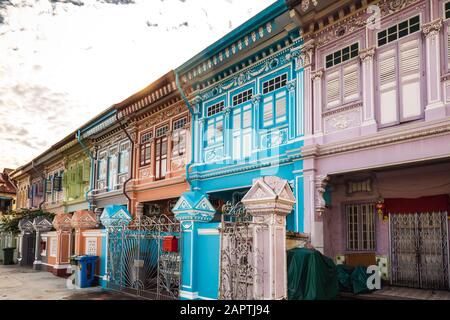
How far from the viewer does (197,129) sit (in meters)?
15.5

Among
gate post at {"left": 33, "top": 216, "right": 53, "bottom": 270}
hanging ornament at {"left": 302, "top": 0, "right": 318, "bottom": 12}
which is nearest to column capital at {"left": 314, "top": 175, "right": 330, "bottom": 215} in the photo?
hanging ornament at {"left": 302, "top": 0, "right": 318, "bottom": 12}

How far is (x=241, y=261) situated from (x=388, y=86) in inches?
212

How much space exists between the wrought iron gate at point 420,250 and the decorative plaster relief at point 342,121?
112 inches

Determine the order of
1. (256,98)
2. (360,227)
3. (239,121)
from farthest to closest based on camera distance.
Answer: (239,121) < (256,98) < (360,227)

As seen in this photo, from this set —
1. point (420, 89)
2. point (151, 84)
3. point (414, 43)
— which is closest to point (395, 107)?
point (420, 89)

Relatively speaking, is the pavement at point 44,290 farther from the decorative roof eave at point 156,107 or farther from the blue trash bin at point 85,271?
the decorative roof eave at point 156,107

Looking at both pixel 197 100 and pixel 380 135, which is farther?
pixel 197 100

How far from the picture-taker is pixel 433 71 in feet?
29.8

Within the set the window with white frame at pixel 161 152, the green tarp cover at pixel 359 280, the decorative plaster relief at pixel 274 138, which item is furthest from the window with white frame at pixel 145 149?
the green tarp cover at pixel 359 280

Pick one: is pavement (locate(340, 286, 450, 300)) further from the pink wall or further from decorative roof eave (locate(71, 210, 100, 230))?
decorative roof eave (locate(71, 210, 100, 230))

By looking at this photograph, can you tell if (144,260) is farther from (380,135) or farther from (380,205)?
(380,135)

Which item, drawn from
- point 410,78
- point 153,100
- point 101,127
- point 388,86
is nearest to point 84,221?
point 153,100

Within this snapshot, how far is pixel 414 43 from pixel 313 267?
5484mm

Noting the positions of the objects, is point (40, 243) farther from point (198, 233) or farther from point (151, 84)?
point (198, 233)
